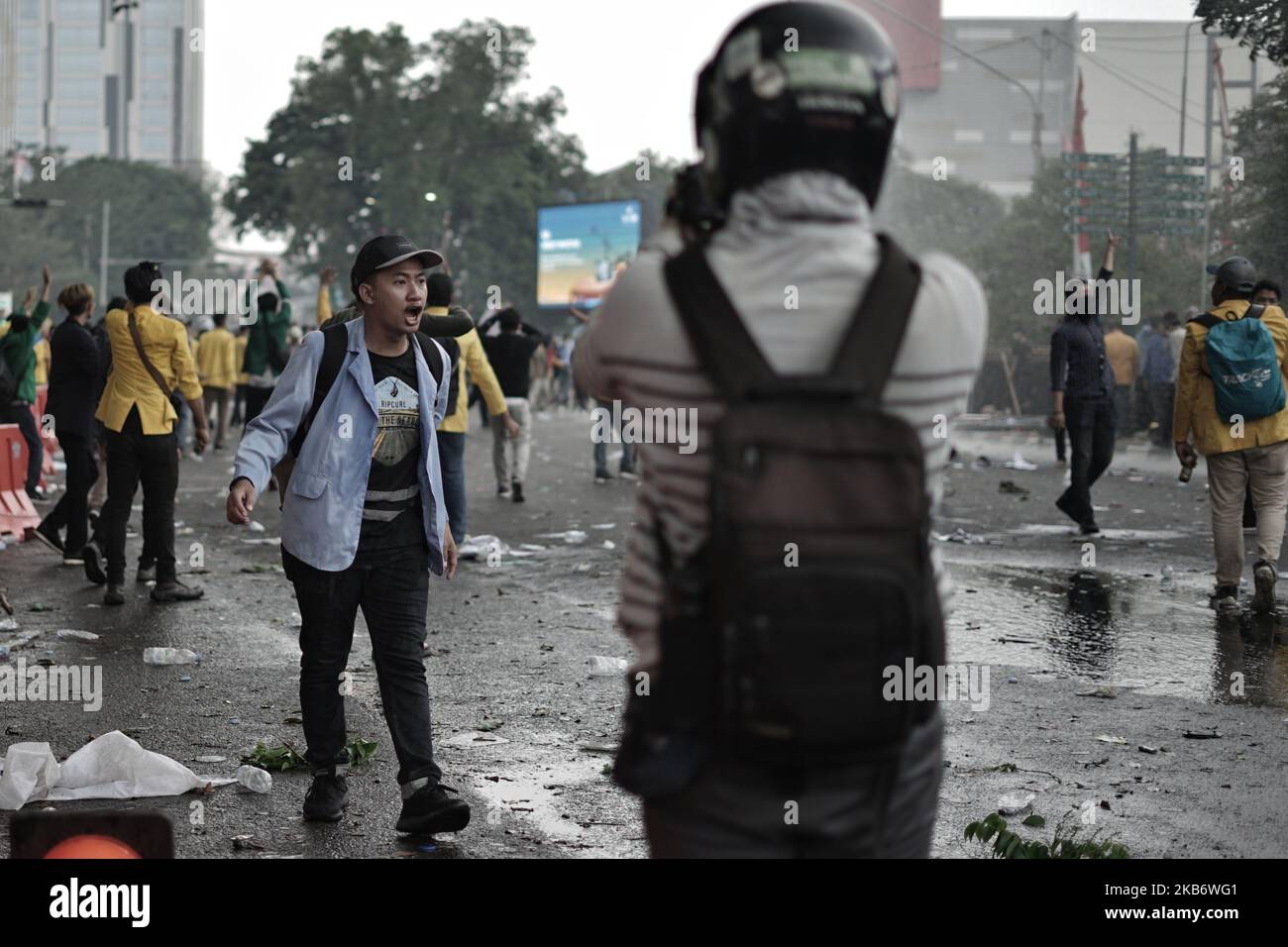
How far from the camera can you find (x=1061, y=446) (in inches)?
825

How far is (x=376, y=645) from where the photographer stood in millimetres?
5363

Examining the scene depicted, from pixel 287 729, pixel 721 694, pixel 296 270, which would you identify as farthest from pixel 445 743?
pixel 296 270

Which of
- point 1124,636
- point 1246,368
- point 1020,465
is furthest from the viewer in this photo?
point 1020,465

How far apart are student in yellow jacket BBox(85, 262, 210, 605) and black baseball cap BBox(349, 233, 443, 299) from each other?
465 centimetres

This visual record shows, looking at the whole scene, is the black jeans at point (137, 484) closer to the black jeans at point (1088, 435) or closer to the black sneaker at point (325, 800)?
the black sneaker at point (325, 800)

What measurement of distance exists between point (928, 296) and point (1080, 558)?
1026 centimetres

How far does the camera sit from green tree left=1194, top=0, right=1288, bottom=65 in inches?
800

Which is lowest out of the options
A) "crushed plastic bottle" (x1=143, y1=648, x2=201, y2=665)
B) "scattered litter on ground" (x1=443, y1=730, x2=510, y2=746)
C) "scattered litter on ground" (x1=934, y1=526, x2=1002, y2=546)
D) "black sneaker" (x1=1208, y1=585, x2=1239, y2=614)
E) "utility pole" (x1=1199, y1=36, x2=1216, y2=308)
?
"scattered litter on ground" (x1=443, y1=730, x2=510, y2=746)

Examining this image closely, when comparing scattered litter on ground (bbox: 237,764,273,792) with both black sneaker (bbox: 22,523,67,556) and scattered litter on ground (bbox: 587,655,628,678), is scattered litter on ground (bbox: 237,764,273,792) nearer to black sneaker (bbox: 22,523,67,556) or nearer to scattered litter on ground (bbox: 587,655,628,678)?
scattered litter on ground (bbox: 587,655,628,678)

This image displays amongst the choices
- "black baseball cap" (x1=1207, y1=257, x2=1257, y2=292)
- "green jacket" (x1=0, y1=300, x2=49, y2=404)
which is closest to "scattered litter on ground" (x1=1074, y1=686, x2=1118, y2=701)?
"black baseball cap" (x1=1207, y1=257, x2=1257, y2=292)

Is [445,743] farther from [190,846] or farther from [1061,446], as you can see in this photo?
[1061,446]

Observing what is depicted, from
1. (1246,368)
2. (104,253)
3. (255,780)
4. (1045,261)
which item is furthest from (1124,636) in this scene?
(104,253)
